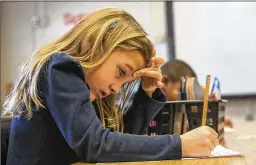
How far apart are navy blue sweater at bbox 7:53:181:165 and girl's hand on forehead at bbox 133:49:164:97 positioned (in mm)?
229

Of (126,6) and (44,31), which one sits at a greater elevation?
(126,6)

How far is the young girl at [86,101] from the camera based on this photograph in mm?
581

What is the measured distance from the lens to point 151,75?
34.3 inches

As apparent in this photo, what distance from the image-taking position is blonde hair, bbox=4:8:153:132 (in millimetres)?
692

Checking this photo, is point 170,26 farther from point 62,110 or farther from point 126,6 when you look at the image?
point 62,110

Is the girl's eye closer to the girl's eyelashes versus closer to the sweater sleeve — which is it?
the girl's eyelashes

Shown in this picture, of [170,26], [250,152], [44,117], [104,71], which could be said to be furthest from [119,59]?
[170,26]

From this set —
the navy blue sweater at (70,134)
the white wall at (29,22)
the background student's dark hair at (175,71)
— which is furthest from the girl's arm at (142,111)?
the white wall at (29,22)

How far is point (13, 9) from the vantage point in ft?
7.70

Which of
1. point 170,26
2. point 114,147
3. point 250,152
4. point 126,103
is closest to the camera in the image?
point 114,147

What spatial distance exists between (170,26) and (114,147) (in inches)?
71.7

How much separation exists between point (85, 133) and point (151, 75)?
34cm

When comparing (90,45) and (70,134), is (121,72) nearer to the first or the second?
(90,45)

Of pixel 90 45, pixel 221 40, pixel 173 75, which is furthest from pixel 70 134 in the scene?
pixel 221 40
